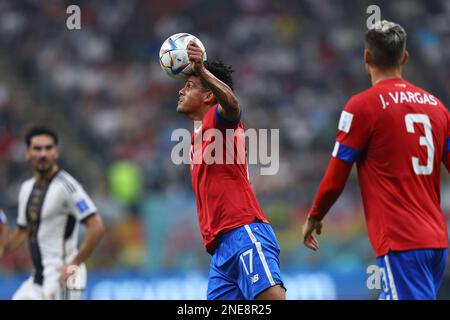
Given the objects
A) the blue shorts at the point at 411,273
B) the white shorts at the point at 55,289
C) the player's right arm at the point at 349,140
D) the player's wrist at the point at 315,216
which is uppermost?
the player's right arm at the point at 349,140

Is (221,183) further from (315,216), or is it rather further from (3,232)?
(3,232)

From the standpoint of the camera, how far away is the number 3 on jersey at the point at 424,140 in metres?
5.13

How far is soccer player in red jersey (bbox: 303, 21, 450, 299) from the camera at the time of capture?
16.6 ft

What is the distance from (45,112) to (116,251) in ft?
17.9

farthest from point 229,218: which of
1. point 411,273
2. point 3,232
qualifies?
point 3,232

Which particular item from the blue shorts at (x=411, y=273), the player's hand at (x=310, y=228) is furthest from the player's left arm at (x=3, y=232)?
the blue shorts at (x=411, y=273)

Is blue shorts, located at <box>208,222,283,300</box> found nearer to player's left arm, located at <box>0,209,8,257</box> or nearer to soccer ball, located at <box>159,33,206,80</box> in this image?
soccer ball, located at <box>159,33,206,80</box>

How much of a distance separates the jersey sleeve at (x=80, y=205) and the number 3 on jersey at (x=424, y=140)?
384 centimetres

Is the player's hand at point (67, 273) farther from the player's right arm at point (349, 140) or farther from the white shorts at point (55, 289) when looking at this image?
the player's right arm at point (349, 140)

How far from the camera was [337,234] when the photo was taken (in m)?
13.4

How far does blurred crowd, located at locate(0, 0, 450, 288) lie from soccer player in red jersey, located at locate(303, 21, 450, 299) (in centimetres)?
796

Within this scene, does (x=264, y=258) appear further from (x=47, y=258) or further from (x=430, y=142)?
(x=47, y=258)

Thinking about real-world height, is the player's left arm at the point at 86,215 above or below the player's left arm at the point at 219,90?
below

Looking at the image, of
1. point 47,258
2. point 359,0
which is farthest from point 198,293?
point 359,0
